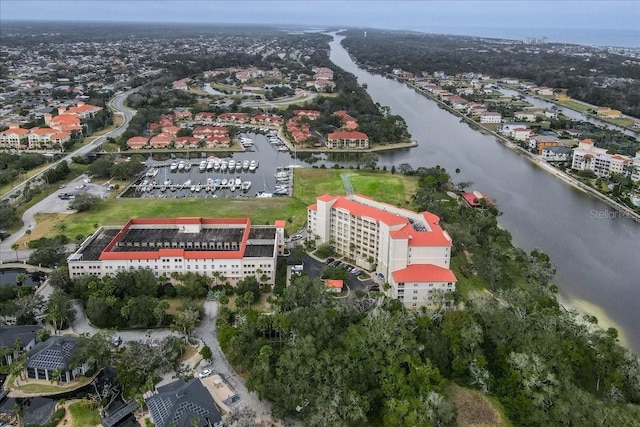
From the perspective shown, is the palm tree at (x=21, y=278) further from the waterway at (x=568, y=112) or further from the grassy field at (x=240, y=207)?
the waterway at (x=568, y=112)

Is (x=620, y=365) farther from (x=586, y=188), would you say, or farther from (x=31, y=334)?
(x=586, y=188)

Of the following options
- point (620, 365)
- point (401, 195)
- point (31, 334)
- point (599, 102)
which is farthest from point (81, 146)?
point (599, 102)

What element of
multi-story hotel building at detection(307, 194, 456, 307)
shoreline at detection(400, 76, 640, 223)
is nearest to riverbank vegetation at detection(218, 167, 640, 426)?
multi-story hotel building at detection(307, 194, 456, 307)

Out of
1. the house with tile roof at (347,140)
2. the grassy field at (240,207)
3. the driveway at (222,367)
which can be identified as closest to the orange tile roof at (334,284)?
the driveway at (222,367)

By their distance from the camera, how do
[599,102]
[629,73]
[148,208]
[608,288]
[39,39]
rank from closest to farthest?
1. [608,288]
2. [148,208]
3. [599,102]
4. [629,73]
5. [39,39]

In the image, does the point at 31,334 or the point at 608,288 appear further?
the point at 608,288

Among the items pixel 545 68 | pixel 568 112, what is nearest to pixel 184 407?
pixel 568 112

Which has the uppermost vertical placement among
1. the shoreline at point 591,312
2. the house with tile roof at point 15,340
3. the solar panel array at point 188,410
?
the solar panel array at point 188,410

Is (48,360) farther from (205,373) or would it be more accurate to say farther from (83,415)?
(205,373)
